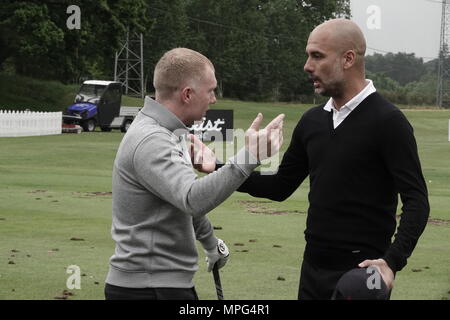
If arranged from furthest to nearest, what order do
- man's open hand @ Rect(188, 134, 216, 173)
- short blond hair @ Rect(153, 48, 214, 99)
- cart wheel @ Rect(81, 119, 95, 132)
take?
1. cart wheel @ Rect(81, 119, 95, 132)
2. man's open hand @ Rect(188, 134, 216, 173)
3. short blond hair @ Rect(153, 48, 214, 99)

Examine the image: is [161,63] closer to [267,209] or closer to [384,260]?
[384,260]

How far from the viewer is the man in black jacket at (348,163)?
5090 millimetres

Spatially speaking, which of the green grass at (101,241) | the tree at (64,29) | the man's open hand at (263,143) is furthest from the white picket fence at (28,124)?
the man's open hand at (263,143)

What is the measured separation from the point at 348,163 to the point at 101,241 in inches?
326

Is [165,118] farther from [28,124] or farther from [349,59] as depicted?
[28,124]

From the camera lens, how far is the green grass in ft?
32.1

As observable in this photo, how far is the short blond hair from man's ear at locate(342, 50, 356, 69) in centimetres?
97

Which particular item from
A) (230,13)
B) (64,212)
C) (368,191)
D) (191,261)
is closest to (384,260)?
(368,191)

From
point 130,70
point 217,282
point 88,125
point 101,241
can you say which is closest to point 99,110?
point 88,125

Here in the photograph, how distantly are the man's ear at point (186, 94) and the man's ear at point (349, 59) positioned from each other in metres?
1.07

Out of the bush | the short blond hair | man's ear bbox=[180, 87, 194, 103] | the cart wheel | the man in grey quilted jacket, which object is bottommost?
the cart wheel

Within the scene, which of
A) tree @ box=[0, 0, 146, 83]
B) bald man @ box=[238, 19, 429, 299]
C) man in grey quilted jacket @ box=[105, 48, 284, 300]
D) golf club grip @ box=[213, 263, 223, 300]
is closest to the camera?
man in grey quilted jacket @ box=[105, 48, 284, 300]

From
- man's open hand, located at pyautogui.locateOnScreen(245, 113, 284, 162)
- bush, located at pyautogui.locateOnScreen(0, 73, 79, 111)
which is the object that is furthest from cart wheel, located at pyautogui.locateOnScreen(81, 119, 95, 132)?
man's open hand, located at pyautogui.locateOnScreen(245, 113, 284, 162)

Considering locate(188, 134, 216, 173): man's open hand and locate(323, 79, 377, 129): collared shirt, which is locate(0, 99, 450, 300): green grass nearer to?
locate(323, 79, 377, 129): collared shirt
